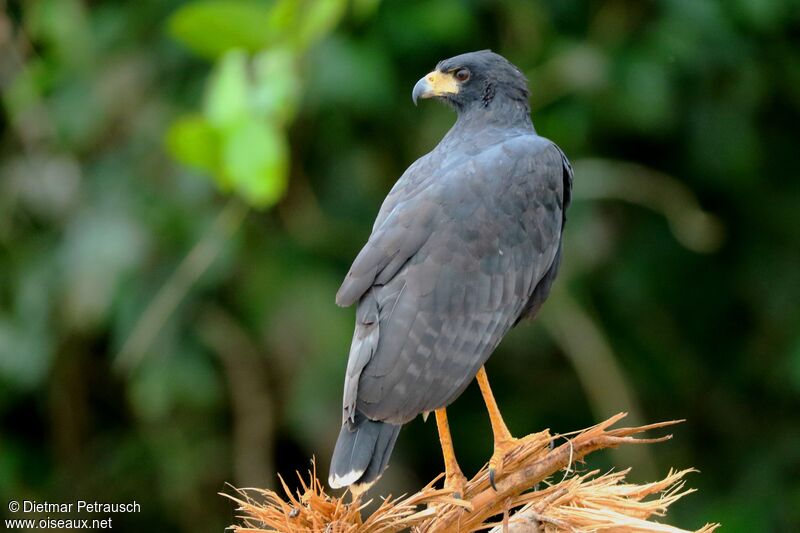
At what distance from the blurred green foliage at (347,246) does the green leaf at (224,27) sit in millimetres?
1757

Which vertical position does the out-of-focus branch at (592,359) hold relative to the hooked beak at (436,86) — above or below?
below

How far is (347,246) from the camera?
5.95 meters

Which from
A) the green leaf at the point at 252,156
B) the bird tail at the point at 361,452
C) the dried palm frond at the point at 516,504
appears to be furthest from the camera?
the green leaf at the point at 252,156

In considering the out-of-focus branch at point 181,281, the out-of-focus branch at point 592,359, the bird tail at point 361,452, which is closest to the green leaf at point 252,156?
the bird tail at point 361,452

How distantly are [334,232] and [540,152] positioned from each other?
99.4 inches

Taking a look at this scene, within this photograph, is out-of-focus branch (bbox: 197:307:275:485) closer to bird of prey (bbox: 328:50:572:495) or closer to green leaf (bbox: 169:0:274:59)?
bird of prey (bbox: 328:50:572:495)

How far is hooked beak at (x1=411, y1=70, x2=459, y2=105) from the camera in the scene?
386cm

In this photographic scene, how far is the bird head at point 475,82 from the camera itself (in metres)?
3.87

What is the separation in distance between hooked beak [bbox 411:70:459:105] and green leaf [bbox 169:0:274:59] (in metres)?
0.63

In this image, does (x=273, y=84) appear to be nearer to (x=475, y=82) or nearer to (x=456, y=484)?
(x=475, y=82)

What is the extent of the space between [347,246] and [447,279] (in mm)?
2681

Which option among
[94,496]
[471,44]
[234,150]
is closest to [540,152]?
[234,150]

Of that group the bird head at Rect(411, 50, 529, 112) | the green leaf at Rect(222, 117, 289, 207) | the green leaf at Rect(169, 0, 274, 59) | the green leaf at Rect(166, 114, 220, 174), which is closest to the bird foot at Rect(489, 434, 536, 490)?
the green leaf at Rect(222, 117, 289, 207)

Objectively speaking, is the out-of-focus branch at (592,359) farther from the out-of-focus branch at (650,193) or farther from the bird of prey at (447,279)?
the bird of prey at (447,279)
